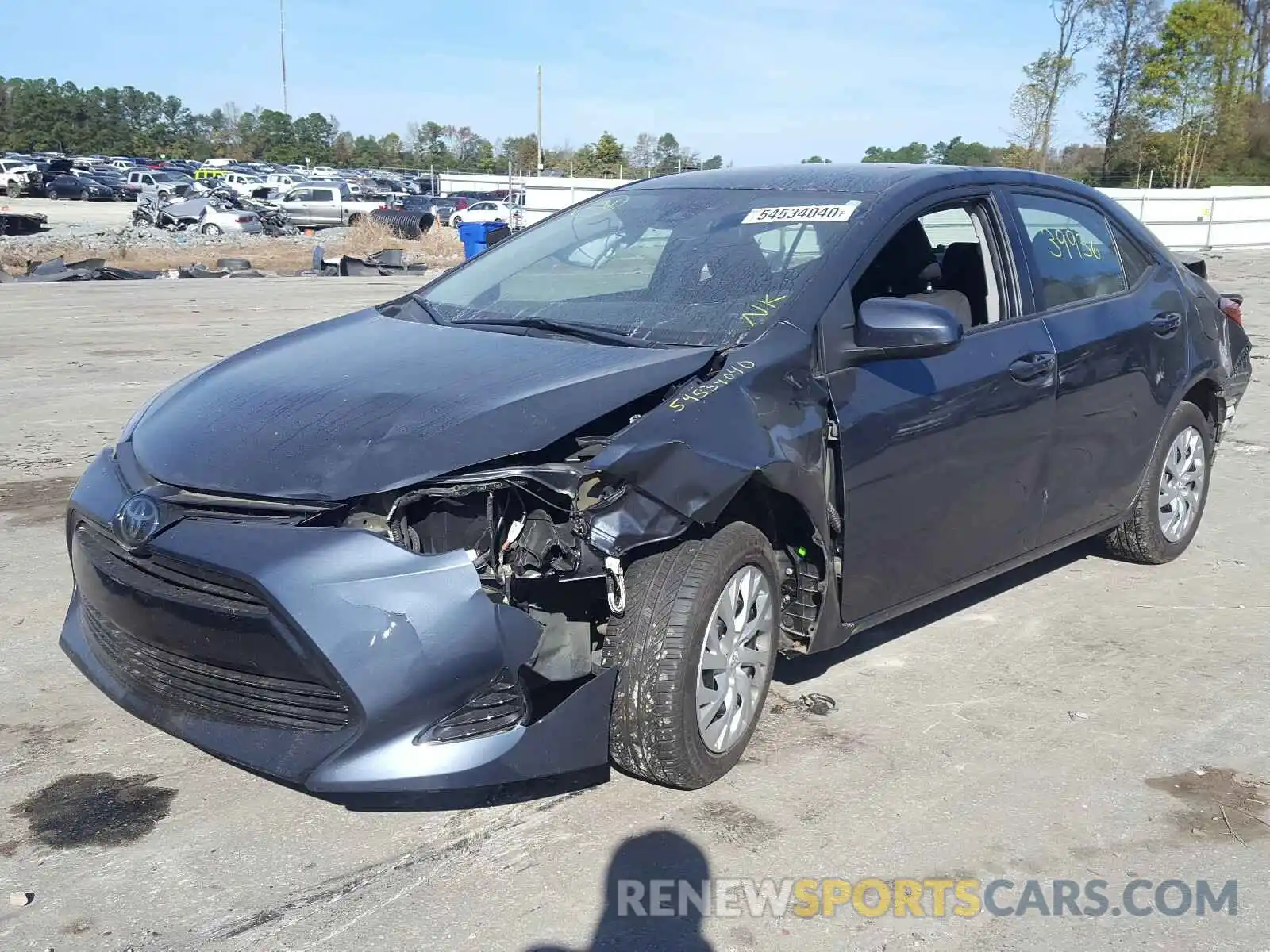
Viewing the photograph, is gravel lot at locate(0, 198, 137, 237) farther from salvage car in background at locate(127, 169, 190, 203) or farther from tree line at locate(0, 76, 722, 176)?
tree line at locate(0, 76, 722, 176)

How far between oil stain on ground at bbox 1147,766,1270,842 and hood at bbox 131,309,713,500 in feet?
6.16

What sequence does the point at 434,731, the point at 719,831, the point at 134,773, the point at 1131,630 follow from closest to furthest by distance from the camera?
the point at 434,731
the point at 719,831
the point at 134,773
the point at 1131,630

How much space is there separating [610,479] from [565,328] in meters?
1.01

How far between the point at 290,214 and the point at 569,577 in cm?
4208

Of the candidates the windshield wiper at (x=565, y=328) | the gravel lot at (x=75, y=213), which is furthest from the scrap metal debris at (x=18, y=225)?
the windshield wiper at (x=565, y=328)

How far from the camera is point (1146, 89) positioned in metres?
43.2

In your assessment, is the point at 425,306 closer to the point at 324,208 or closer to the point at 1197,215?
the point at 1197,215

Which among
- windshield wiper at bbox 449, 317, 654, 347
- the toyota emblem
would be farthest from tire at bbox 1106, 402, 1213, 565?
the toyota emblem

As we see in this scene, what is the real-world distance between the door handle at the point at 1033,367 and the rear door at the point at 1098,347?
0.30 ft

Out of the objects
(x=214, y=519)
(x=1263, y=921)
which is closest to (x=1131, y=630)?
(x=1263, y=921)

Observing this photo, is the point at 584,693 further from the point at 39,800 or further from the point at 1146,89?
the point at 1146,89

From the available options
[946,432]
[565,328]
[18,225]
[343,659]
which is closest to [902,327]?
[946,432]

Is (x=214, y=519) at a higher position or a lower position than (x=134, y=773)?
higher

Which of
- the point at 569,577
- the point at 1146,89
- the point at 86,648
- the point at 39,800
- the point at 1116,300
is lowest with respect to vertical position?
the point at 39,800
